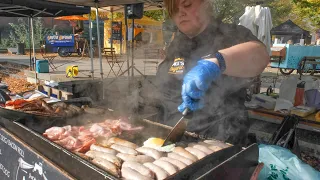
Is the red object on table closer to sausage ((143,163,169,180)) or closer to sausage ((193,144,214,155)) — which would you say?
sausage ((193,144,214,155))

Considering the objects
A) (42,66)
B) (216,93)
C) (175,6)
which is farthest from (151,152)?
(42,66)

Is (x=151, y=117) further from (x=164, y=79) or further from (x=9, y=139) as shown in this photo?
(x=9, y=139)

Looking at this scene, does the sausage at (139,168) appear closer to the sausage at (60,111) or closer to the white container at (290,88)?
the sausage at (60,111)

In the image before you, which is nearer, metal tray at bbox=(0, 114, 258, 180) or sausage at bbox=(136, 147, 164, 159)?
metal tray at bbox=(0, 114, 258, 180)

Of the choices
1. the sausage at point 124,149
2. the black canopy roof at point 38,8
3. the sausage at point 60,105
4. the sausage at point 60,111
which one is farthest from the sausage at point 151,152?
the black canopy roof at point 38,8

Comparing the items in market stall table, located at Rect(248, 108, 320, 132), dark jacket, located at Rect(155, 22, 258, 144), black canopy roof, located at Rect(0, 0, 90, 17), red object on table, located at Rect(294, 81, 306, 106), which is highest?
black canopy roof, located at Rect(0, 0, 90, 17)

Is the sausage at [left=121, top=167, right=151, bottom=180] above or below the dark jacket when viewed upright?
below

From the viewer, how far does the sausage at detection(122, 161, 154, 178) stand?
1487 mm

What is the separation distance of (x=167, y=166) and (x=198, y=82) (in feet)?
1.85

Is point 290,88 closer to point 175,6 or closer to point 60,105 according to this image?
point 175,6

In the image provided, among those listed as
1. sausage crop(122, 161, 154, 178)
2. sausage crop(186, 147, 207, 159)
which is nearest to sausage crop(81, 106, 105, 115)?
sausage crop(122, 161, 154, 178)

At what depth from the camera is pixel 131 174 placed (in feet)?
4.92

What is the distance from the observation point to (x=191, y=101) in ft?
5.16

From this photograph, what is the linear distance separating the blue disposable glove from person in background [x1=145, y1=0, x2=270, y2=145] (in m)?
0.14
